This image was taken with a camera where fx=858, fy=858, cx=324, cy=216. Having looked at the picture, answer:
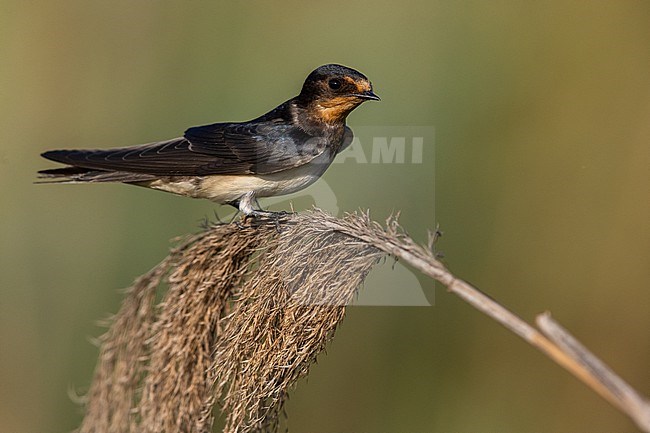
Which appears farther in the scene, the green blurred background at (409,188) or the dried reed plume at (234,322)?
the green blurred background at (409,188)

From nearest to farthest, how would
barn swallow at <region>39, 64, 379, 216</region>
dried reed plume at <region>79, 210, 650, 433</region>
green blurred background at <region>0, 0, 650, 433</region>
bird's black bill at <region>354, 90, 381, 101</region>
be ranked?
dried reed plume at <region>79, 210, 650, 433</region> < bird's black bill at <region>354, 90, 381, 101</region> < barn swallow at <region>39, 64, 379, 216</region> < green blurred background at <region>0, 0, 650, 433</region>

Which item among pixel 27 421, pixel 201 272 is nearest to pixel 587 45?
pixel 201 272

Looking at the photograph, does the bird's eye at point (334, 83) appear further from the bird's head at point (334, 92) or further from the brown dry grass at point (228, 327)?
the brown dry grass at point (228, 327)

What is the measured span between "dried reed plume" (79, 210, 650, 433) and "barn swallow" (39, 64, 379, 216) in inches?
30.3

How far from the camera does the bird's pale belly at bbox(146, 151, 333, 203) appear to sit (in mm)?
3061

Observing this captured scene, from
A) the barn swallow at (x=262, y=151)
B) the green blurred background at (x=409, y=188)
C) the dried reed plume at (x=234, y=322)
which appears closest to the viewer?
the dried reed plume at (x=234, y=322)

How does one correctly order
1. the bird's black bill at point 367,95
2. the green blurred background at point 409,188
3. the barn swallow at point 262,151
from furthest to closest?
the green blurred background at point 409,188 → the barn swallow at point 262,151 → the bird's black bill at point 367,95

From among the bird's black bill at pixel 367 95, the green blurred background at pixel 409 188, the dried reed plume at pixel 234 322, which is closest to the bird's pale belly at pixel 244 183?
the bird's black bill at pixel 367 95

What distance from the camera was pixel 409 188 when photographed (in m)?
3.55

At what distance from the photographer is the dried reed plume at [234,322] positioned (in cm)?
188

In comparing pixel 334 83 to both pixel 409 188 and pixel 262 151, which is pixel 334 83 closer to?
pixel 262 151

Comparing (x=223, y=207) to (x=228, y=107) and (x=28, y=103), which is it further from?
(x=28, y=103)

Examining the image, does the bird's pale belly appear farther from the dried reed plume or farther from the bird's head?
the dried reed plume

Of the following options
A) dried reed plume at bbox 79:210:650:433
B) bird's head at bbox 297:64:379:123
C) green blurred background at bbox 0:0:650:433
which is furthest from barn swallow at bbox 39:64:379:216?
dried reed plume at bbox 79:210:650:433
